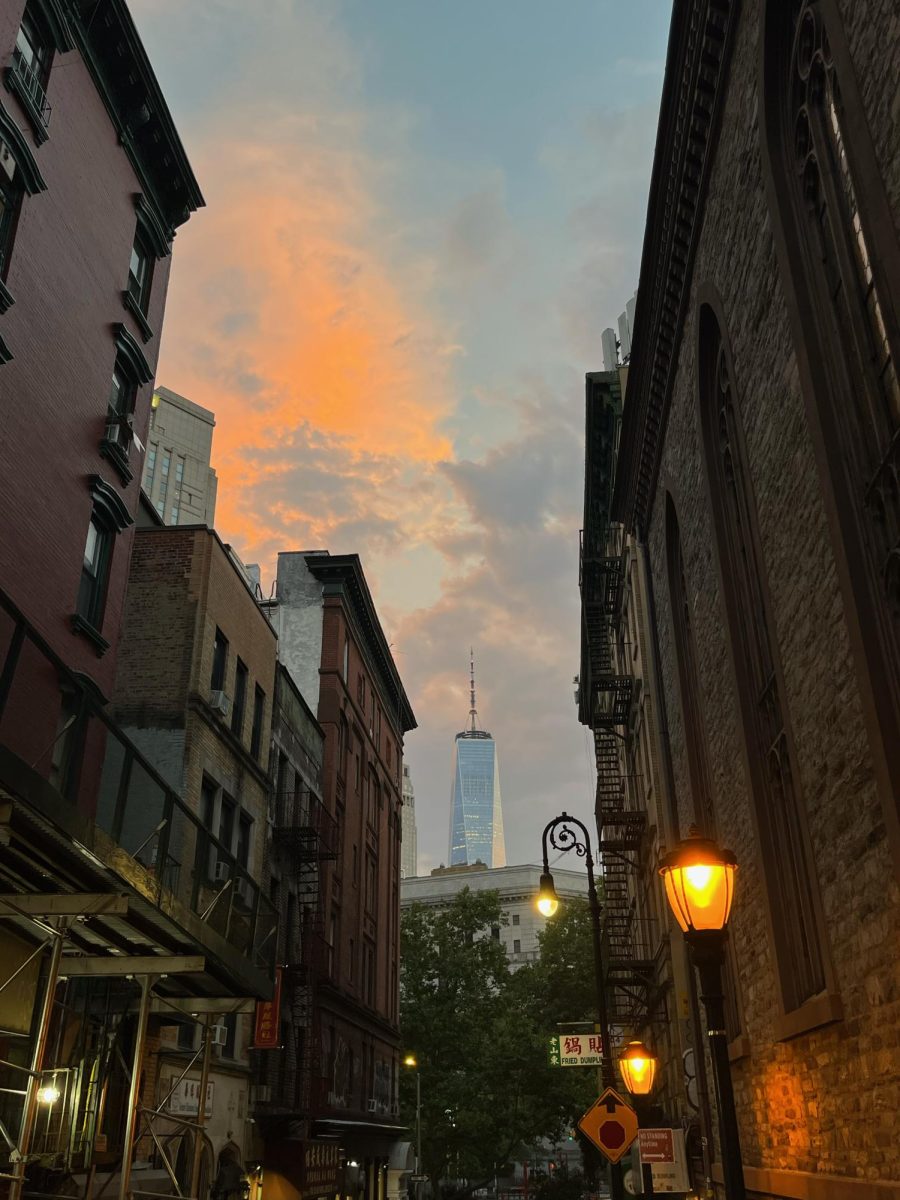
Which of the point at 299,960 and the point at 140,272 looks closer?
the point at 140,272

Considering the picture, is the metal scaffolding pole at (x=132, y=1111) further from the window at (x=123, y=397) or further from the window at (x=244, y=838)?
the window at (x=244, y=838)

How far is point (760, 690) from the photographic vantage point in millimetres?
15164

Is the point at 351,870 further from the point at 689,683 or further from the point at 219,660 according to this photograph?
the point at 689,683

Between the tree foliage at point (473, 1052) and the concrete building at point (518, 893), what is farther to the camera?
the concrete building at point (518, 893)

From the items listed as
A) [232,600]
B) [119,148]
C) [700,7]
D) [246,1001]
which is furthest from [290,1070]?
[700,7]

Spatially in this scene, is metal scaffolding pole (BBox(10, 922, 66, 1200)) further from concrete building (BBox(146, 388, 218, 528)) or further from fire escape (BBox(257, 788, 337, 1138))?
concrete building (BBox(146, 388, 218, 528))

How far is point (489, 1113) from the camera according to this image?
173ft

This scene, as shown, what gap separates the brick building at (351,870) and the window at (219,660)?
10462mm

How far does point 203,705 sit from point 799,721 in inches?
612

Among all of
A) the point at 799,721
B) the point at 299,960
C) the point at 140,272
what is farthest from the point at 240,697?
the point at 799,721

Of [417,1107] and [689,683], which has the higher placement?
[689,683]

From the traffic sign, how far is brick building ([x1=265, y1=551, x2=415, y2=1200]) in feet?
61.7

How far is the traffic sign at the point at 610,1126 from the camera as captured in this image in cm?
1349

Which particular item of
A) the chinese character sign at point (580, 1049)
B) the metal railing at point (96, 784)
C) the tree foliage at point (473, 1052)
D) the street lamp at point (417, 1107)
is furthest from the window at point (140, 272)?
the tree foliage at point (473, 1052)
